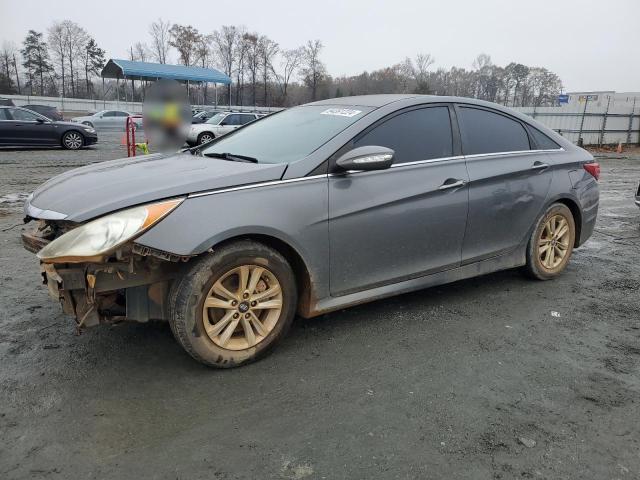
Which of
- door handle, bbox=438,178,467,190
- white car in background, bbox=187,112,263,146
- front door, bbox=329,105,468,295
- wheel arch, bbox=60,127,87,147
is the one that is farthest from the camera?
white car in background, bbox=187,112,263,146

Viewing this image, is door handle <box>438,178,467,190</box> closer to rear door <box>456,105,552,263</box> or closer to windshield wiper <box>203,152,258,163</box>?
rear door <box>456,105,552,263</box>

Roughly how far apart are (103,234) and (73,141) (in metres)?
17.0

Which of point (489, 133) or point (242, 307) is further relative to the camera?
point (489, 133)

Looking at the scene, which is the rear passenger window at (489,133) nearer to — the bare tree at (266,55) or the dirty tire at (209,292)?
the dirty tire at (209,292)

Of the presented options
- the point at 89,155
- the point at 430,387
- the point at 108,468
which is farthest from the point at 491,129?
the point at 89,155

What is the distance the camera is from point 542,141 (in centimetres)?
478

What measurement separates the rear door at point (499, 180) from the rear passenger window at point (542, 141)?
10 cm

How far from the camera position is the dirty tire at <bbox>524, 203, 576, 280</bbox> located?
15.2 feet

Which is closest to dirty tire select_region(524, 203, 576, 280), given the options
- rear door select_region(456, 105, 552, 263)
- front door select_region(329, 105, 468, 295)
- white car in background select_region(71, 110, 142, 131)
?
rear door select_region(456, 105, 552, 263)

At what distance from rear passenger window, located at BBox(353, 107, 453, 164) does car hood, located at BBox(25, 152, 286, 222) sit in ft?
2.74

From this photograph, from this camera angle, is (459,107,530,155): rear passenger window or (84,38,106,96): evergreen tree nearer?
(459,107,530,155): rear passenger window

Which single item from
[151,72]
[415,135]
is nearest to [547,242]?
[415,135]

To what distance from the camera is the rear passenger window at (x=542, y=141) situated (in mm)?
4735

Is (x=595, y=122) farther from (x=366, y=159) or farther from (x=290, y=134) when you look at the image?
(x=366, y=159)
